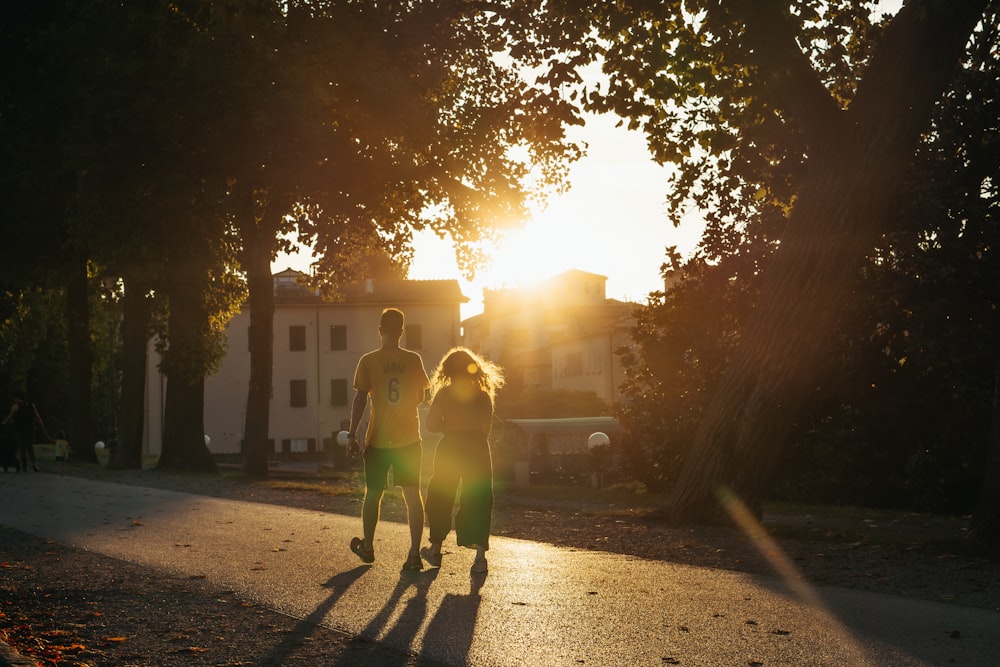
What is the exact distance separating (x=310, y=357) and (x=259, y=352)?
195 feet

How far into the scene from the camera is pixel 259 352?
29.9 metres

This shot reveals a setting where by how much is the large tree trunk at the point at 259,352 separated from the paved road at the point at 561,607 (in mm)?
16588

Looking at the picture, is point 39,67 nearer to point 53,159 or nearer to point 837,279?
point 53,159

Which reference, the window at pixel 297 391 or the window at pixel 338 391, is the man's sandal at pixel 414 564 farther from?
the window at pixel 297 391

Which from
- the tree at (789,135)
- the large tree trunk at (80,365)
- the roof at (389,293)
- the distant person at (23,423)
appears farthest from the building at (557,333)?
the tree at (789,135)

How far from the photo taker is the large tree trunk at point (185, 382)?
1254 inches

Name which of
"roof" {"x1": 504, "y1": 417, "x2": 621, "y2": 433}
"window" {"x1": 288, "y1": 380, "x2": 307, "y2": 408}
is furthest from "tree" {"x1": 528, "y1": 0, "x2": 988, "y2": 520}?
"window" {"x1": 288, "y1": 380, "x2": 307, "y2": 408}

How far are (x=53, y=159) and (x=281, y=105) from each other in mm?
6840

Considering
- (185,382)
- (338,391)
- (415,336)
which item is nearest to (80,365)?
(185,382)

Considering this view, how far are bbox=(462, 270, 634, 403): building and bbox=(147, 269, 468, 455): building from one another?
630 centimetres

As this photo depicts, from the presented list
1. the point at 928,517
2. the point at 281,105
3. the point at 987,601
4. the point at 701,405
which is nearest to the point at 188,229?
the point at 281,105

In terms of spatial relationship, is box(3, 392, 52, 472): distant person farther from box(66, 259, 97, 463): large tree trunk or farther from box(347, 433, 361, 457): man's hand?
box(347, 433, 361, 457): man's hand

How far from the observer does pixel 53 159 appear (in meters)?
28.2

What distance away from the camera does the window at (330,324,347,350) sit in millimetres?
89375
